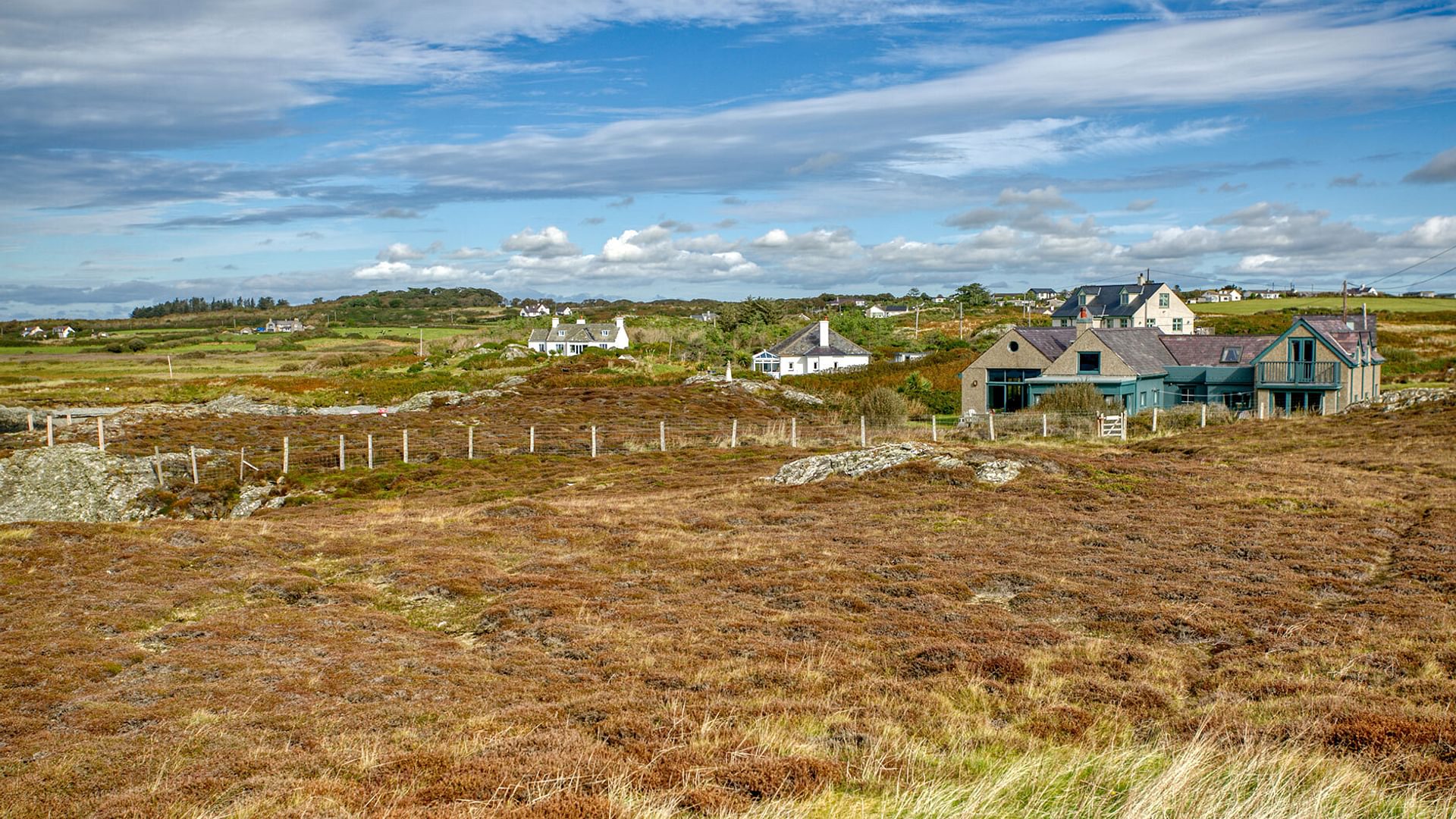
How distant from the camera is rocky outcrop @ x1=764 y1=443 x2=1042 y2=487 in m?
33.0

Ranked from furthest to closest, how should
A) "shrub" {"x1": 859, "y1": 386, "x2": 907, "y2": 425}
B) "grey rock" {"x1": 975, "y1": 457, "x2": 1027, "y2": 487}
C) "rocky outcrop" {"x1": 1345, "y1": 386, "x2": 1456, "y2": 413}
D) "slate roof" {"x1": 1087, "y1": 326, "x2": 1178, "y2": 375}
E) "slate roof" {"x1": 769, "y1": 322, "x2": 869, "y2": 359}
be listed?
"slate roof" {"x1": 769, "y1": 322, "x2": 869, "y2": 359} < "slate roof" {"x1": 1087, "y1": 326, "x2": 1178, "y2": 375} < "shrub" {"x1": 859, "y1": 386, "x2": 907, "y2": 425} < "rocky outcrop" {"x1": 1345, "y1": 386, "x2": 1456, "y2": 413} < "grey rock" {"x1": 975, "y1": 457, "x2": 1027, "y2": 487}

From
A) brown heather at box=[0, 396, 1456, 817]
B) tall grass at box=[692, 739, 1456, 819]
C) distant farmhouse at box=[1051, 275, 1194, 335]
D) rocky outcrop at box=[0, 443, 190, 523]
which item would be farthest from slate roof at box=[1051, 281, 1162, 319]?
tall grass at box=[692, 739, 1456, 819]

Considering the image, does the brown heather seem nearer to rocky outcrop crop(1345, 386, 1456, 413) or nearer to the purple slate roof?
rocky outcrop crop(1345, 386, 1456, 413)

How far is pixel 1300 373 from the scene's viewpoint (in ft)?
192

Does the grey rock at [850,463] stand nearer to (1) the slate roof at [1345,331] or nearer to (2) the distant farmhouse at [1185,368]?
(2) the distant farmhouse at [1185,368]

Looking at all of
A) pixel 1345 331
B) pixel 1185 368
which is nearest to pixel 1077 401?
pixel 1185 368

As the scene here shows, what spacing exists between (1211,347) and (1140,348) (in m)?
5.56

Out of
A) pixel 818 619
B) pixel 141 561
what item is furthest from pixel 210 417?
pixel 818 619

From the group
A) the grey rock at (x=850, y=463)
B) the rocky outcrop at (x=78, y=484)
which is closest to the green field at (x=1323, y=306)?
the grey rock at (x=850, y=463)

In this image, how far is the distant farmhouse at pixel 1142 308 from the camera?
93.4m

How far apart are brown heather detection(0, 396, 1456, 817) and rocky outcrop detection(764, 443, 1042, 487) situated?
2.85 meters

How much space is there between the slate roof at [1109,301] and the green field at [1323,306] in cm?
3529

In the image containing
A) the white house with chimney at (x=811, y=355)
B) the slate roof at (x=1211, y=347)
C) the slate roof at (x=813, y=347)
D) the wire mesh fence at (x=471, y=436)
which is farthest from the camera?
the slate roof at (x=813, y=347)

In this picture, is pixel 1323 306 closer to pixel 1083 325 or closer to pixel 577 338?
pixel 1083 325
